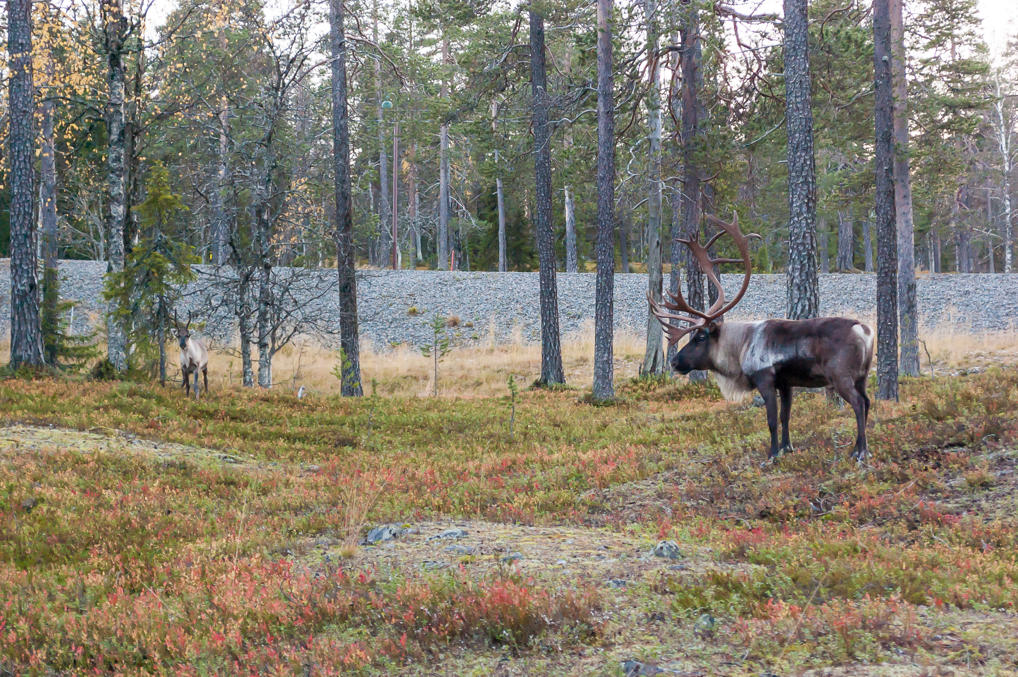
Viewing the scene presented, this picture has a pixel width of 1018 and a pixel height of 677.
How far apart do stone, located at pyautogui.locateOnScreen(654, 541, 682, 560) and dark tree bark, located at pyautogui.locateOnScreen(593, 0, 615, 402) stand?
39.5 ft

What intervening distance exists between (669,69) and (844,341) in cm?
1332

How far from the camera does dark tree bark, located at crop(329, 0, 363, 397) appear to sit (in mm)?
20359

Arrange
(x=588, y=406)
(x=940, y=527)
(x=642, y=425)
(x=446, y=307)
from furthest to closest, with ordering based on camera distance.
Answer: (x=446, y=307) < (x=588, y=406) < (x=642, y=425) < (x=940, y=527)

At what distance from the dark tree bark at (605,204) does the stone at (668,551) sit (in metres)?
12.0

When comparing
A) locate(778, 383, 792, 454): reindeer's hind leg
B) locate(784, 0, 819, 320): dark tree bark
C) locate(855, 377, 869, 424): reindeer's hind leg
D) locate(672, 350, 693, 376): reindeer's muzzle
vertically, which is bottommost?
locate(778, 383, 792, 454): reindeer's hind leg

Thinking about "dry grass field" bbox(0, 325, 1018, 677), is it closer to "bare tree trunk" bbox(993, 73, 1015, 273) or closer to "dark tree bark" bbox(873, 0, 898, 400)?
"dark tree bark" bbox(873, 0, 898, 400)

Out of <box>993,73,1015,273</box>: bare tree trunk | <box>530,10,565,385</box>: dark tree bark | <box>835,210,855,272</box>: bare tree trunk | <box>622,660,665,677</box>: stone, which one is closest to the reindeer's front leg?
<box>622,660,665,677</box>: stone

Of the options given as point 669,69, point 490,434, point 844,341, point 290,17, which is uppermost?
point 290,17

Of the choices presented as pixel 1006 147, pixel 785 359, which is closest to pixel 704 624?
pixel 785 359

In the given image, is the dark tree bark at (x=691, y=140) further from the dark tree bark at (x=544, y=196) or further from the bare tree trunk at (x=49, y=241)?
the bare tree trunk at (x=49, y=241)

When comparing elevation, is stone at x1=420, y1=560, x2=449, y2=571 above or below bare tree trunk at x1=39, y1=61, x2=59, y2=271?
below

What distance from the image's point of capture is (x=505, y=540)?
7551mm

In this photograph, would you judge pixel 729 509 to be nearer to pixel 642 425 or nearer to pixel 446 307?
pixel 642 425

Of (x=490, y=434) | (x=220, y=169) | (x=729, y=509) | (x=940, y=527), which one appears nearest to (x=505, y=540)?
(x=729, y=509)
